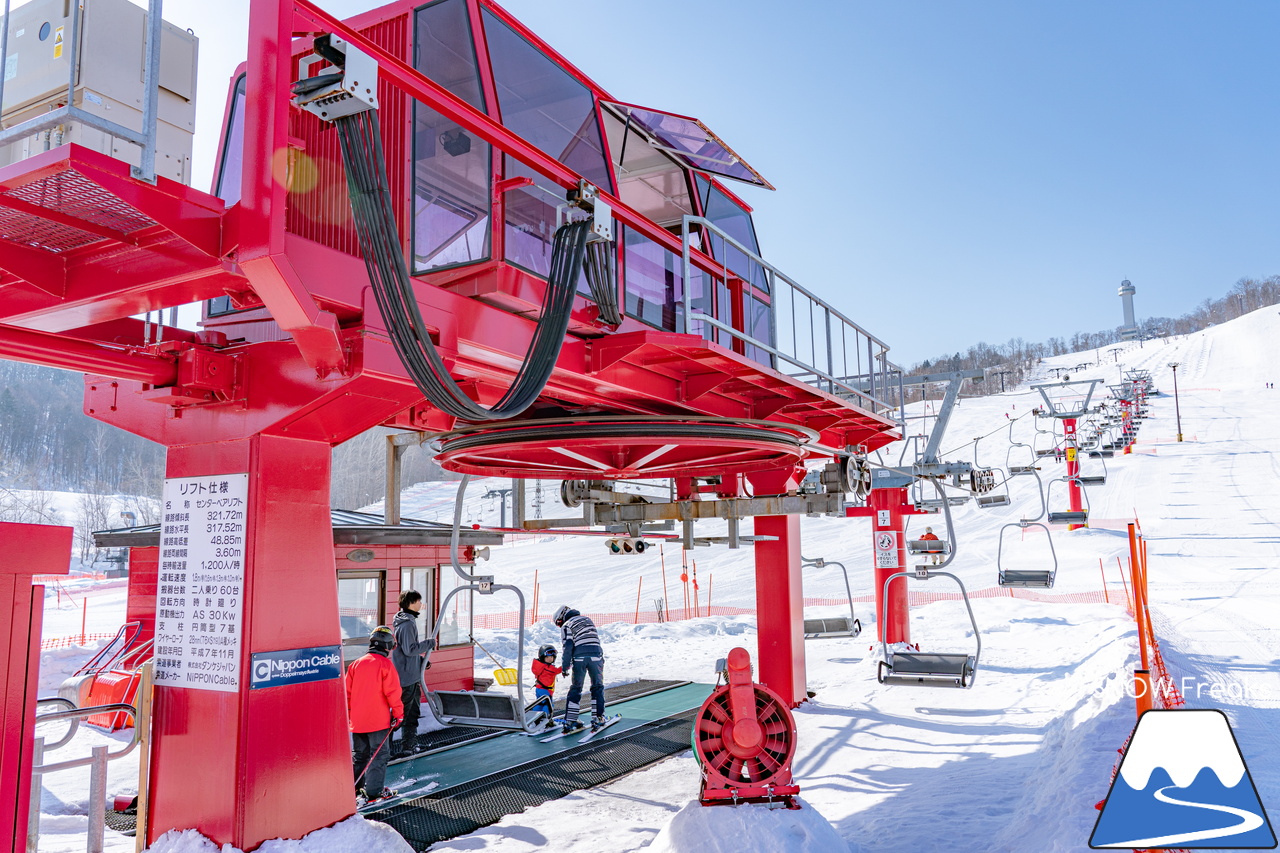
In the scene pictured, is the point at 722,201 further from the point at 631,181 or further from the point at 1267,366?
the point at 1267,366

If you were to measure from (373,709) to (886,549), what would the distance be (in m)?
11.1

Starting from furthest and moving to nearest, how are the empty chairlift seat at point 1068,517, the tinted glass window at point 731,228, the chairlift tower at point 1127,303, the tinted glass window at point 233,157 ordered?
the chairlift tower at point 1127,303 < the empty chairlift seat at point 1068,517 < the tinted glass window at point 731,228 < the tinted glass window at point 233,157

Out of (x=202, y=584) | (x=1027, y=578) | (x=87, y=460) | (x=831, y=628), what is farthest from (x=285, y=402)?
(x=87, y=460)

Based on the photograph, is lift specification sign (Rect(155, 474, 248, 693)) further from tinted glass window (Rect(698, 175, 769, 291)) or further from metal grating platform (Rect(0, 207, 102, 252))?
tinted glass window (Rect(698, 175, 769, 291))

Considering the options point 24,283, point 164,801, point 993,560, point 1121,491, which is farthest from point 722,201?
point 1121,491

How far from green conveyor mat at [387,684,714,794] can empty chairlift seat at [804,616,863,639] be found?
2243 millimetres

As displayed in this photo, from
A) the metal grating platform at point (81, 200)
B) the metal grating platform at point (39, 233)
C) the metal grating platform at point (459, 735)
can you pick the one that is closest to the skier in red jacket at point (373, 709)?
the metal grating platform at point (459, 735)

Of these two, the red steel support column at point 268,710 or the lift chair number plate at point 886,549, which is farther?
the lift chair number plate at point 886,549

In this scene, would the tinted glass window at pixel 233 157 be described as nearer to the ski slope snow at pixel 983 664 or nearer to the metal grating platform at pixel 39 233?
the metal grating platform at pixel 39 233

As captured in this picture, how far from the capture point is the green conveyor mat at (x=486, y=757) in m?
8.96

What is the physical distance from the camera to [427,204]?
16.2ft

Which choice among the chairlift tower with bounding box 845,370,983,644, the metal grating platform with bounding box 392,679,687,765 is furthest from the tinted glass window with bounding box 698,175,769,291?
the chairlift tower with bounding box 845,370,983,644

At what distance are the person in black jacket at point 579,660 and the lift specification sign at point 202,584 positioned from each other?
5894 millimetres

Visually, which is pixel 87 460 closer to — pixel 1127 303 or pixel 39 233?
pixel 39 233
